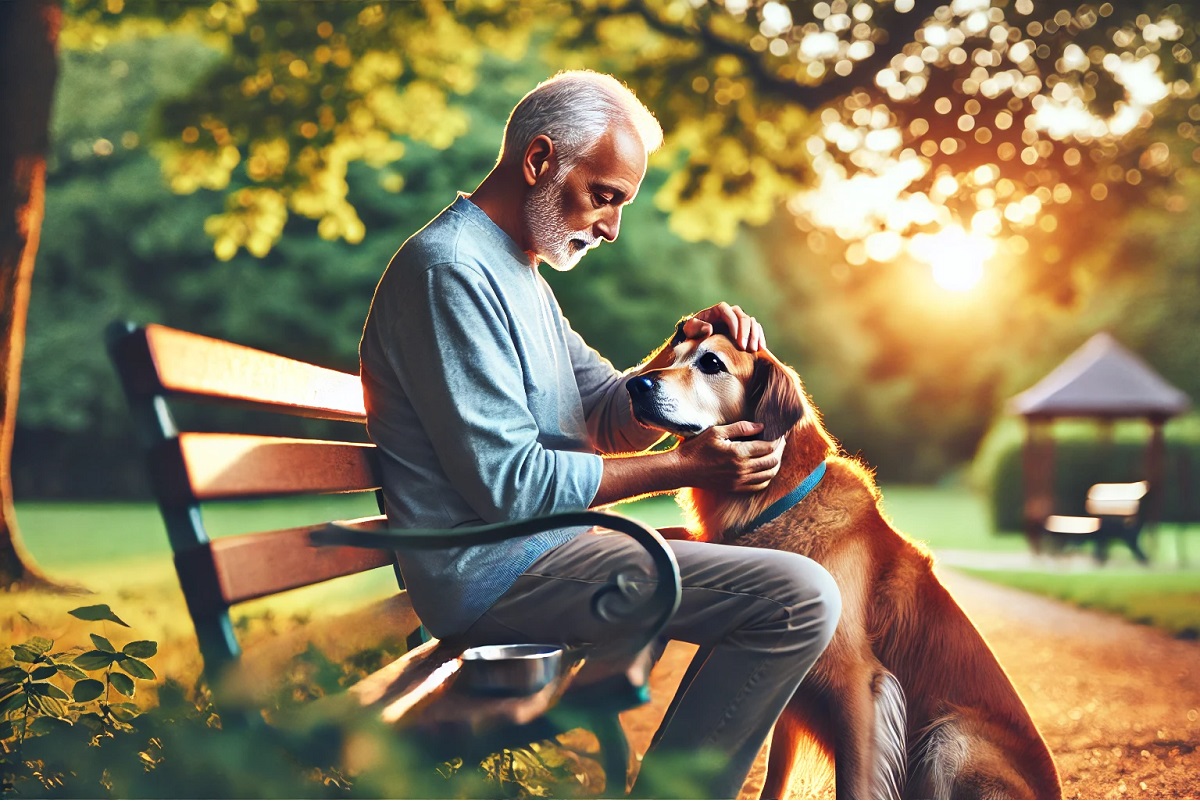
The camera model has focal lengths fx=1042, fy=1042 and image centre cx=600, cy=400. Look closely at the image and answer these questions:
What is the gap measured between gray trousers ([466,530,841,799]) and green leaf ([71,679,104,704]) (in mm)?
997

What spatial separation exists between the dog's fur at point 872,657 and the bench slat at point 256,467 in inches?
26.2

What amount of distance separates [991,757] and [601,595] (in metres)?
0.98

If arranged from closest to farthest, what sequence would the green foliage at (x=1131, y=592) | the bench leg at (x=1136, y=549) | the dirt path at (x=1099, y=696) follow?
the dirt path at (x=1099, y=696) → the green foliage at (x=1131, y=592) → the bench leg at (x=1136, y=549)

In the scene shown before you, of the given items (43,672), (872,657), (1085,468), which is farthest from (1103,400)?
(43,672)

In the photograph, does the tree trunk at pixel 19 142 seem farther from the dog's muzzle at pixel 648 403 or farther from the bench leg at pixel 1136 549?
the bench leg at pixel 1136 549

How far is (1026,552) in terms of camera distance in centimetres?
1352

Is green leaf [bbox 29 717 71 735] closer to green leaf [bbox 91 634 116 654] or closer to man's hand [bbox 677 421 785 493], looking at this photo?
green leaf [bbox 91 634 116 654]

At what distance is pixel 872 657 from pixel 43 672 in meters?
1.95

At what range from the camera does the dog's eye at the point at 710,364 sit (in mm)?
2555

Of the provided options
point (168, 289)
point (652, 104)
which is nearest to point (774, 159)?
point (652, 104)

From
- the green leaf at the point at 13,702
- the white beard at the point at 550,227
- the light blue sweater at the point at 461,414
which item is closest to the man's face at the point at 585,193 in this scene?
the white beard at the point at 550,227

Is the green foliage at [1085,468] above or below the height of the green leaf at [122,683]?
below

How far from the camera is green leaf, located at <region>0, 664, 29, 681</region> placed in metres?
2.50

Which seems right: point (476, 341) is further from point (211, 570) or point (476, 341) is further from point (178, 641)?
point (178, 641)
